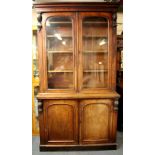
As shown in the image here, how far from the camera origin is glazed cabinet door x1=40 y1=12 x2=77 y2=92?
2766 mm

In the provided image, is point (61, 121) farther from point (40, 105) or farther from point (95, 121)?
point (95, 121)

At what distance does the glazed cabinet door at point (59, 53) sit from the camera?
277cm

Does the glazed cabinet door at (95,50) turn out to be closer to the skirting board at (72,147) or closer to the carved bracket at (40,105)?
the carved bracket at (40,105)

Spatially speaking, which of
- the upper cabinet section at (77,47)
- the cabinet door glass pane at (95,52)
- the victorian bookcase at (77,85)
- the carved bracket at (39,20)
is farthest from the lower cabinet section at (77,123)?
the carved bracket at (39,20)

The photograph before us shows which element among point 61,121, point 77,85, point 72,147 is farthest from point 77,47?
point 72,147

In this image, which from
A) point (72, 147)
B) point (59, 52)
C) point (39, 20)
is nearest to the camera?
point (39, 20)

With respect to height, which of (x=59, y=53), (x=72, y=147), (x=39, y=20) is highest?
(x=39, y=20)

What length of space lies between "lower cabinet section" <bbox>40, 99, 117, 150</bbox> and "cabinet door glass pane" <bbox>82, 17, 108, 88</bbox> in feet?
1.10

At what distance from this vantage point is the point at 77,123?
2.77 metres

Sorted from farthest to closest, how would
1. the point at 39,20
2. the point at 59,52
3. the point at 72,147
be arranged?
the point at 59,52
the point at 72,147
the point at 39,20

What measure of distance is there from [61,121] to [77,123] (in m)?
0.23
